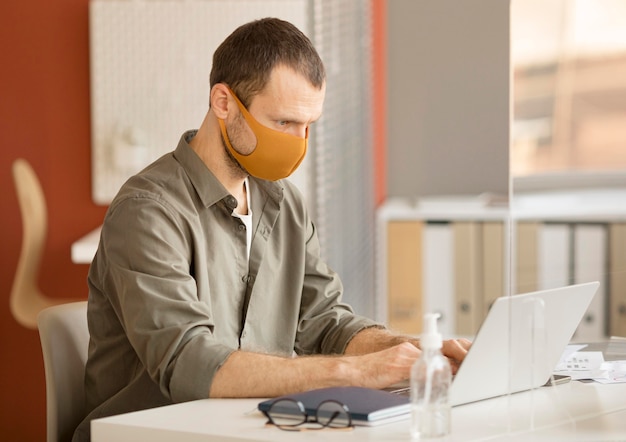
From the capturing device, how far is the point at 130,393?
178 centimetres

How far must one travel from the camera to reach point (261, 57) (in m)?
1.85

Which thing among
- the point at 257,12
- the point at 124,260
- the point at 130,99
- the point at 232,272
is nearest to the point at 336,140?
the point at 257,12

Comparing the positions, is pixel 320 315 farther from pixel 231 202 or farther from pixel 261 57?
pixel 261 57

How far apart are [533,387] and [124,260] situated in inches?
26.9

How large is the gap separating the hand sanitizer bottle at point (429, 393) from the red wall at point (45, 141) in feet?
8.85

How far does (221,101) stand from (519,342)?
74cm

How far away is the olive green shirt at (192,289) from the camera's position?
1.63 m

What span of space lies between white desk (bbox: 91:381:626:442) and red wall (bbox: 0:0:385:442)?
2.44 meters

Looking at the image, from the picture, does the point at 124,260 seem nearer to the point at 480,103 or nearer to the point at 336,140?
the point at 336,140

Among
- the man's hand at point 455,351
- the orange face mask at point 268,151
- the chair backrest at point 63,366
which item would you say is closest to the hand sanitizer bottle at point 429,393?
the man's hand at point 455,351

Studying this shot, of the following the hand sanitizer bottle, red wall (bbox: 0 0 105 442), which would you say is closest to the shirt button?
the hand sanitizer bottle

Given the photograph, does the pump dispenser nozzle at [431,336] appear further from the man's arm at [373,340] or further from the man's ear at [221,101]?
the man's ear at [221,101]

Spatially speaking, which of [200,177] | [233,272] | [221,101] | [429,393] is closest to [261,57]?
[221,101]

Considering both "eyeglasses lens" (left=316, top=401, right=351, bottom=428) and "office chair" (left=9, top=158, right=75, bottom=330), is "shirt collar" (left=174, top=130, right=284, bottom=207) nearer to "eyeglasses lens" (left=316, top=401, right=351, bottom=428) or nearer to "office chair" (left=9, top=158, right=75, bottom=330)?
"eyeglasses lens" (left=316, top=401, right=351, bottom=428)
